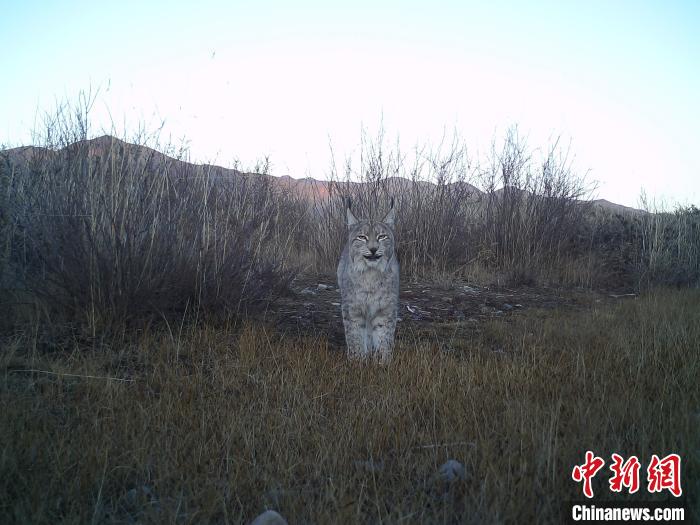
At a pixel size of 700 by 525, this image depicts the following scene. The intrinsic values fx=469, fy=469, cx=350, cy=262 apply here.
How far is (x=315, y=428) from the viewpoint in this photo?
2.82 metres

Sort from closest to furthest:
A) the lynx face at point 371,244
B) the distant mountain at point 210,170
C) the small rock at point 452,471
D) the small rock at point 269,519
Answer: the small rock at point 269,519 < the small rock at point 452,471 < the distant mountain at point 210,170 < the lynx face at point 371,244

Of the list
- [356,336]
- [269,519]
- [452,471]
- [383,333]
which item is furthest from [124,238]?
[452,471]

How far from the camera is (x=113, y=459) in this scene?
2.38m

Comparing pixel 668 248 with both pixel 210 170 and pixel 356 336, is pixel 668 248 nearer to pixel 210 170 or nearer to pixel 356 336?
pixel 356 336

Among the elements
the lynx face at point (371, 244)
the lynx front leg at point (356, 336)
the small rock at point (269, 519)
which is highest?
the lynx face at point (371, 244)

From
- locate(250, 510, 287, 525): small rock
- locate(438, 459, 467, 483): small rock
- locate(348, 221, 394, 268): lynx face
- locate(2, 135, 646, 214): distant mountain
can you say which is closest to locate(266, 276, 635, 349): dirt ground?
locate(348, 221, 394, 268): lynx face

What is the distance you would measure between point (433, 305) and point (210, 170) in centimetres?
395

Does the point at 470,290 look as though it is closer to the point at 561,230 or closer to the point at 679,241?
the point at 561,230

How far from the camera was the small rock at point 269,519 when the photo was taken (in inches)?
74.2

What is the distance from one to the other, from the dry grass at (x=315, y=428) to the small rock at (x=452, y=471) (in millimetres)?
39

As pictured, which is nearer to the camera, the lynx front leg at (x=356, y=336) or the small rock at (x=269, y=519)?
the small rock at (x=269, y=519)

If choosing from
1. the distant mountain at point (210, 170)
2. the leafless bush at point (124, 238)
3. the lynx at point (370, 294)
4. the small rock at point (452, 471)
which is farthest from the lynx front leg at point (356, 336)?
the distant mountain at point (210, 170)

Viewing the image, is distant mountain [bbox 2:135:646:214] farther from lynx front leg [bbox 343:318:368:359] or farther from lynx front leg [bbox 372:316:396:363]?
lynx front leg [bbox 372:316:396:363]

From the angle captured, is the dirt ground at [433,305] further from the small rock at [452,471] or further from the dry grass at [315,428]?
the small rock at [452,471]
